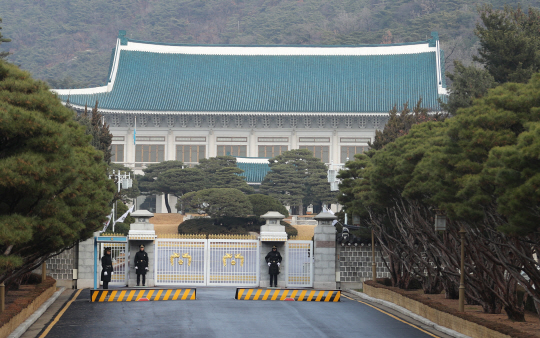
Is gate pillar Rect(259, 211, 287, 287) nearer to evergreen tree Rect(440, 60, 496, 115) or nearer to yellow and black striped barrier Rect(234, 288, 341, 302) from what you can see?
yellow and black striped barrier Rect(234, 288, 341, 302)

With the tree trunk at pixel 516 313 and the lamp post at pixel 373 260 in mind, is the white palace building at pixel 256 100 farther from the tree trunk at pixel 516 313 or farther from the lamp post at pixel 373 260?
the tree trunk at pixel 516 313

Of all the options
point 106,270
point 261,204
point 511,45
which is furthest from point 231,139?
point 106,270

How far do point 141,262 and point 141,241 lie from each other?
98 centimetres

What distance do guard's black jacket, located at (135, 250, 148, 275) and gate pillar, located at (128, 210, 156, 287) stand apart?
1.77 feet

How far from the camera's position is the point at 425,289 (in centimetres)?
2539

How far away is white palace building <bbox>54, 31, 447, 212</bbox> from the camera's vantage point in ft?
224

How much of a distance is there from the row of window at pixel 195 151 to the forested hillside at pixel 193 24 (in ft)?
128

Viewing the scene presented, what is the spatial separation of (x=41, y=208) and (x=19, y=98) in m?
2.34

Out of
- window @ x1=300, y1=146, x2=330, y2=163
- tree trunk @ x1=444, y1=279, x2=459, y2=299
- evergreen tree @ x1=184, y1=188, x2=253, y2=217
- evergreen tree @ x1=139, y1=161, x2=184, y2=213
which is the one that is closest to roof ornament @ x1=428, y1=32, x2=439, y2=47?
window @ x1=300, y1=146, x2=330, y2=163

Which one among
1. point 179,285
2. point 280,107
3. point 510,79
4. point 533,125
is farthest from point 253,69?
point 533,125

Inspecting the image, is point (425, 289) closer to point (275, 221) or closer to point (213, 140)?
point (275, 221)

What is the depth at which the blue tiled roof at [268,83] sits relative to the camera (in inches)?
2689

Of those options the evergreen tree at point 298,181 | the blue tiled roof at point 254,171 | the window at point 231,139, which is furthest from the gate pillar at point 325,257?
the window at point 231,139

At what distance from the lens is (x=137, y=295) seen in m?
23.9
